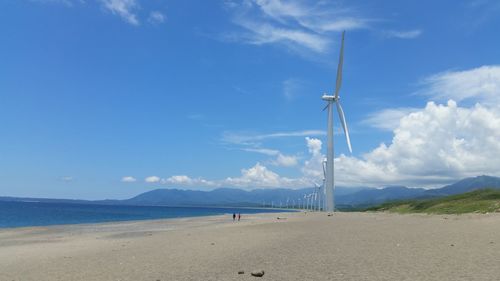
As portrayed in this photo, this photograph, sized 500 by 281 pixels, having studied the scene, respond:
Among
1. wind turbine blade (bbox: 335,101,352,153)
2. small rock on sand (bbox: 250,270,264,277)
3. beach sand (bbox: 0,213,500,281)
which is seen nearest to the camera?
beach sand (bbox: 0,213,500,281)

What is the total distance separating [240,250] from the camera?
974 inches

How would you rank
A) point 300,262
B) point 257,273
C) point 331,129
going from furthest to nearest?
Answer: 1. point 331,129
2. point 300,262
3. point 257,273

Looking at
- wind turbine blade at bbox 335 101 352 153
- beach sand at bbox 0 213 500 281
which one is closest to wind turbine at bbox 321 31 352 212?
wind turbine blade at bbox 335 101 352 153

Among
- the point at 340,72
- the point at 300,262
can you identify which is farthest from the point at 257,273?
the point at 340,72

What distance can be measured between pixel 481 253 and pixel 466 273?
508cm

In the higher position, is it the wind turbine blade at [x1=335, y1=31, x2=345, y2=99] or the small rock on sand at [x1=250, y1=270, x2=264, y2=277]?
the wind turbine blade at [x1=335, y1=31, x2=345, y2=99]

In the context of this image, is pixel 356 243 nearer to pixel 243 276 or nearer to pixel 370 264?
pixel 370 264

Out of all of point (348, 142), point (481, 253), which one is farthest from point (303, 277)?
point (348, 142)

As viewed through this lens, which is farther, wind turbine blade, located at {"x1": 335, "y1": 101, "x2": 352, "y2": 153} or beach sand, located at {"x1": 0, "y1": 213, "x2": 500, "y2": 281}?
wind turbine blade, located at {"x1": 335, "y1": 101, "x2": 352, "y2": 153}

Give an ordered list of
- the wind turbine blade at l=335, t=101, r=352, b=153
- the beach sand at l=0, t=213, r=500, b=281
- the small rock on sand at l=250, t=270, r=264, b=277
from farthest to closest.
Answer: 1. the wind turbine blade at l=335, t=101, r=352, b=153
2. the small rock on sand at l=250, t=270, r=264, b=277
3. the beach sand at l=0, t=213, r=500, b=281

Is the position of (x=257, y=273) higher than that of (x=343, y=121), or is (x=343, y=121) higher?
(x=343, y=121)

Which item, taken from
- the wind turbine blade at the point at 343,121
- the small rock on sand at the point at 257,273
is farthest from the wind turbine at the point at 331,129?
the small rock on sand at the point at 257,273

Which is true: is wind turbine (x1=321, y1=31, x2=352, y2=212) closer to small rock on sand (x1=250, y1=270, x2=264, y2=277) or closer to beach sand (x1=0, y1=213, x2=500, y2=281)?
beach sand (x1=0, y1=213, x2=500, y2=281)

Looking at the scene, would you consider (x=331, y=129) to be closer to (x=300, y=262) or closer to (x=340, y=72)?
(x=340, y=72)
